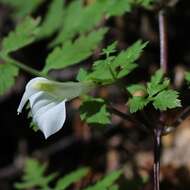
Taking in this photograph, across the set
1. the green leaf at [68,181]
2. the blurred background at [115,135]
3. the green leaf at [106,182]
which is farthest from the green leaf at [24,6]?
the green leaf at [106,182]

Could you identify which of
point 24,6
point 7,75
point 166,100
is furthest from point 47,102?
point 24,6

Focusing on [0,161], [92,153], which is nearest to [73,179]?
[92,153]

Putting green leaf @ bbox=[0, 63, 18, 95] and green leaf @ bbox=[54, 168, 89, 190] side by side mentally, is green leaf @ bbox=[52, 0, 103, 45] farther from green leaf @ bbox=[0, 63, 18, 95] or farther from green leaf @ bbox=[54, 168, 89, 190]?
green leaf @ bbox=[54, 168, 89, 190]

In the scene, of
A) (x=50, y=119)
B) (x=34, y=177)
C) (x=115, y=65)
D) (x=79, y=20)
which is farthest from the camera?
(x=79, y=20)

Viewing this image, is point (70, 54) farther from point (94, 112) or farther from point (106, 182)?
point (106, 182)

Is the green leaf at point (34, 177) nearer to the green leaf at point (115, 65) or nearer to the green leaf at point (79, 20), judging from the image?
the green leaf at point (79, 20)

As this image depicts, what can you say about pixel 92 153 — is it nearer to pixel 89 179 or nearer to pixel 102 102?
pixel 89 179

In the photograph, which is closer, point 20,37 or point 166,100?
point 166,100
